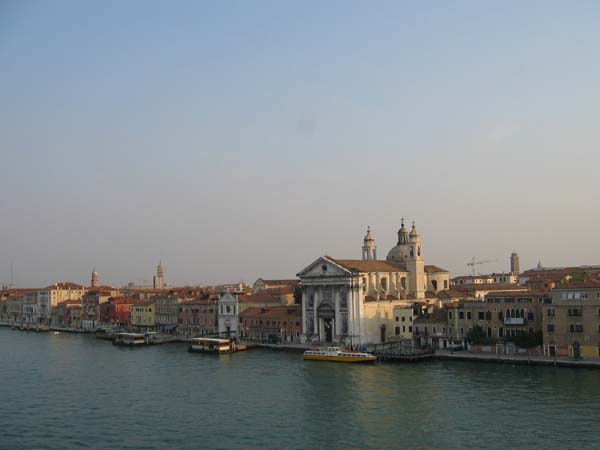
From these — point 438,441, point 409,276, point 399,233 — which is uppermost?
point 399,233

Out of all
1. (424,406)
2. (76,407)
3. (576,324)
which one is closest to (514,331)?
(576,324)

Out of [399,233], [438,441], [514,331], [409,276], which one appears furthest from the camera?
[399,233]

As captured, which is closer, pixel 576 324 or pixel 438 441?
pixel 438 441

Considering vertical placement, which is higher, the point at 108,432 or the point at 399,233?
the point at 399,233

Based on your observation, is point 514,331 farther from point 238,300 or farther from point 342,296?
point 238,300

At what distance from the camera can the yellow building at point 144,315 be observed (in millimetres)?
60812

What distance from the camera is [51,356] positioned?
138ft

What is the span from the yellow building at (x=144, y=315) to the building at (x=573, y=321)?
3657 centimetres

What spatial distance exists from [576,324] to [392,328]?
13598 mm

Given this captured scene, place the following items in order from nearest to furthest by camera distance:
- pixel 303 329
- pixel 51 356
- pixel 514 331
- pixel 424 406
→ 1. pixel 424 406
2. pixel 514 331
3. pixel 51 356
4. pixel 303 329

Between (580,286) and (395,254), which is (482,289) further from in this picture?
(580,286)

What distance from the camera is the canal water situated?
19922 mm

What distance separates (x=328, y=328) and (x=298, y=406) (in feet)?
65.6

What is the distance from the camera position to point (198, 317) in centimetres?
5488
